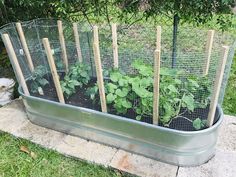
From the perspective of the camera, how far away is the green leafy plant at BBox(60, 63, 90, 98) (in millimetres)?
2330

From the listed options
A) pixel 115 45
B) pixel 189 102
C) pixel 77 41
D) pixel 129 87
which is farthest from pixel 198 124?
pixel 77 41

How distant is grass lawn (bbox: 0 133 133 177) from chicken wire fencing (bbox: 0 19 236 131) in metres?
0.41

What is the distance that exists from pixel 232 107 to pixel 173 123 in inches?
39.0

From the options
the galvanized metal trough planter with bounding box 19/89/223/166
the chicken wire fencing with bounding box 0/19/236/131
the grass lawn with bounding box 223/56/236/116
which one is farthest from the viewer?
the grass lawn with bounding box 223/56/236/116

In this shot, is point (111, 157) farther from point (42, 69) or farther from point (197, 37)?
point (197, 37)

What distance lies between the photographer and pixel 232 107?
8.75 ft

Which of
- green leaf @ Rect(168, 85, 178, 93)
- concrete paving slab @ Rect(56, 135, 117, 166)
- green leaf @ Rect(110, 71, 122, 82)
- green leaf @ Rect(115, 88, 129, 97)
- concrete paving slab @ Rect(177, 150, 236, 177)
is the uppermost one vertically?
green leaf @ Rect(110, 71, 122, 82)

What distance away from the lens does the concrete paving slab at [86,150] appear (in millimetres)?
2047

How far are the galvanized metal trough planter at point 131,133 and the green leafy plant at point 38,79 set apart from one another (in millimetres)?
145

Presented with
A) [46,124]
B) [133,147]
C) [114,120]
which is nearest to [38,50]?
[46,124]

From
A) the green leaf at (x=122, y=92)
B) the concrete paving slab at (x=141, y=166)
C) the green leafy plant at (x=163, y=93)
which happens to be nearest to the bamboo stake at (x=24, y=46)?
the green leafy plant at (x=163, y=93)

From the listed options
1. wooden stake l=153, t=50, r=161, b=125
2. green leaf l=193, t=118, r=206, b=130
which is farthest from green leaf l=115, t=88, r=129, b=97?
green leaf l=193, t=118, r=206, b=130

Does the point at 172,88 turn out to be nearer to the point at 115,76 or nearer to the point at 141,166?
the point at 115,76

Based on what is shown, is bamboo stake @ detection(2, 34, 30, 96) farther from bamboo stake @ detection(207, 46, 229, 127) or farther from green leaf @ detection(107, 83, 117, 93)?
bamboo stake @ detection(207, 46, 229, 127)
